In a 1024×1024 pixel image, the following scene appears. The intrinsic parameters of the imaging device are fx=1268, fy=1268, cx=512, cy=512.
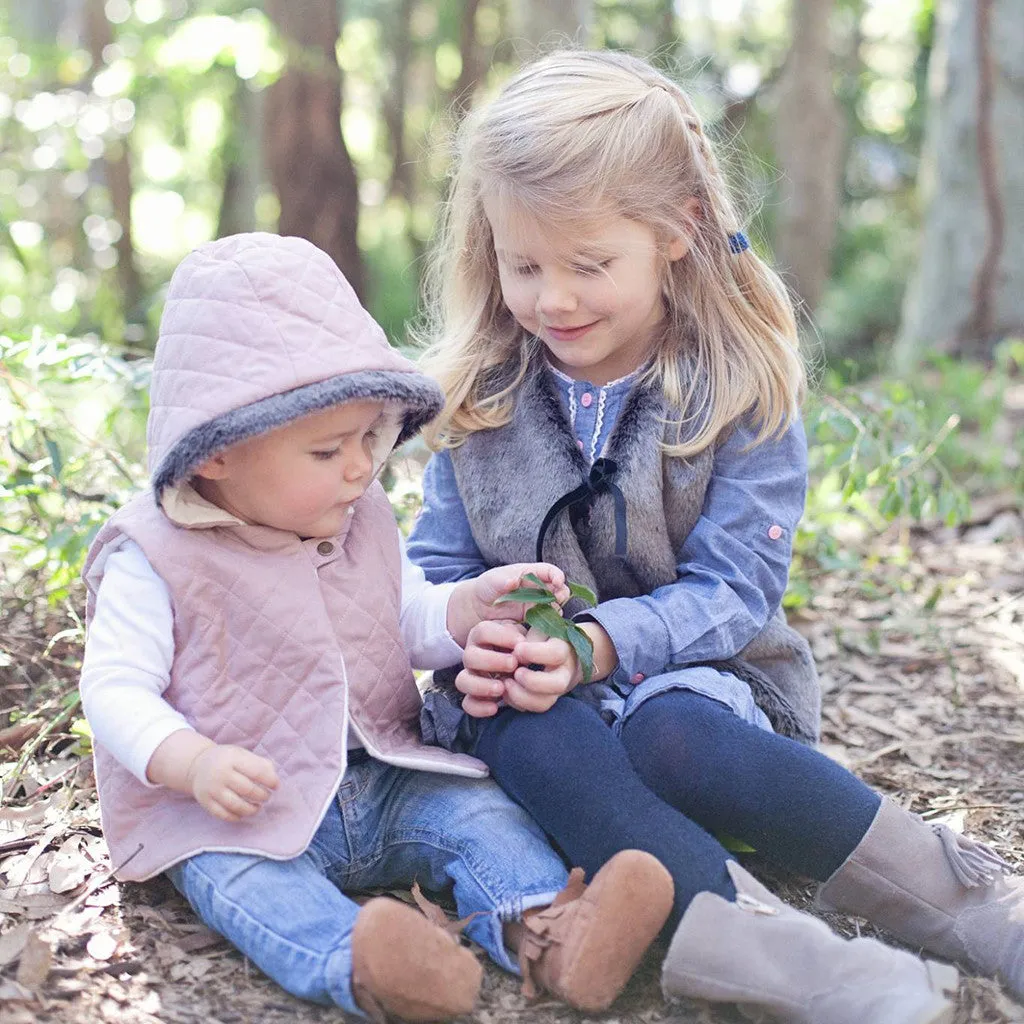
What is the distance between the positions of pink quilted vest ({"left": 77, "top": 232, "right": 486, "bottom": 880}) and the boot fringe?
895mm

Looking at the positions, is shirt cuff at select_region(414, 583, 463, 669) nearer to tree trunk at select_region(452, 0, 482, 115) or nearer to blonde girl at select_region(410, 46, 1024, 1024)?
blonde girl at select_region(410, 46, 1024, 1024)

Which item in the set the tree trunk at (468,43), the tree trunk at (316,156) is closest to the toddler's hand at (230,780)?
the tree trunk at (316,156)

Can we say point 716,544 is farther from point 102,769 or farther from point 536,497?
point 102,769

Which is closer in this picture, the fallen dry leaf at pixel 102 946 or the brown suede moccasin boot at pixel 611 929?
the brown suede moccasin boot at pixel 611 929

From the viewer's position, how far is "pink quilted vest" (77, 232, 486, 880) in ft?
6.84

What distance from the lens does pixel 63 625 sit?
3.36m

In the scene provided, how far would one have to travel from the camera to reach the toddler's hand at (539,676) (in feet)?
7.61

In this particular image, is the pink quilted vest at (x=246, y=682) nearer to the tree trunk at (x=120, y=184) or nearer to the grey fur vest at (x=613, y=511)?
the grey fur vest at (x=613, y=511)

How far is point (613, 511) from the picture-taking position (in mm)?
2561

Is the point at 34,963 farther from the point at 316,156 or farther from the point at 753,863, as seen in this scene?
the point at 316,156

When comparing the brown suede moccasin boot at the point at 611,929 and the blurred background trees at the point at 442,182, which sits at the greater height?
the blurred background trees at the point at 442,182

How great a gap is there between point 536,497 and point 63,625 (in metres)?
1.49

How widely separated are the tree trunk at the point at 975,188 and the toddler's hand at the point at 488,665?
5664 mm

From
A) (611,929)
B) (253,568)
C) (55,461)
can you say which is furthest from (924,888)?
(55,461)
